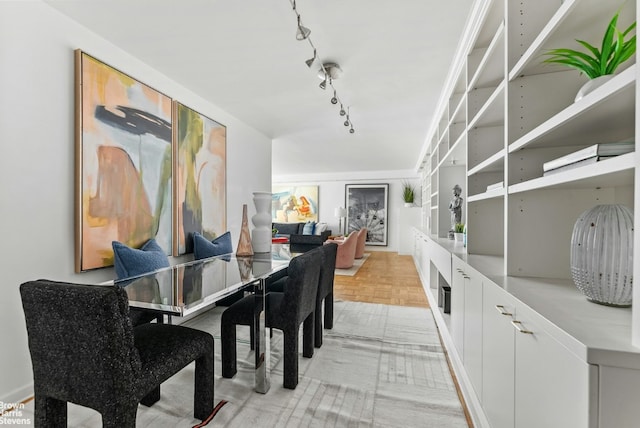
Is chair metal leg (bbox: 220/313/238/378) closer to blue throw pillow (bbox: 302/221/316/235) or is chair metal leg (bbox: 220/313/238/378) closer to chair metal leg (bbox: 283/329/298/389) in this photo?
chair metal leg (bbox: 283/329/298/389)

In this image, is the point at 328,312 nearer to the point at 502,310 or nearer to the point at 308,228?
the point at 502,310

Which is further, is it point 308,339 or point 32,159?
point 308,339

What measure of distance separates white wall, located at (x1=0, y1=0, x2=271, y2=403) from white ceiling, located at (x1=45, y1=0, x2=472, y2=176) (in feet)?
→ 0.70

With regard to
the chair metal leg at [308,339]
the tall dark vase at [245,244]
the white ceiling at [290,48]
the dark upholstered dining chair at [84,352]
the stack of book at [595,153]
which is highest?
the white ceiling at [290,48]

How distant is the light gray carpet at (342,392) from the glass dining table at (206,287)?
0.21m

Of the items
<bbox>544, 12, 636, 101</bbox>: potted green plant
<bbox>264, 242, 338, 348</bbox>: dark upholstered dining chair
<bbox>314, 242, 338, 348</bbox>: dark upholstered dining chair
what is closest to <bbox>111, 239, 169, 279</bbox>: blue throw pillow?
<bbox>264, 242, 338, 348</bbox>: dark upholstered dining chair

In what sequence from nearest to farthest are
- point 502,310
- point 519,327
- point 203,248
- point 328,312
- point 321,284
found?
point 519,327 < point 502,310 < point 321,284 < point 328,312 < point 203,248

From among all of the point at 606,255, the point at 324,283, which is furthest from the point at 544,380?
the point at 324,283

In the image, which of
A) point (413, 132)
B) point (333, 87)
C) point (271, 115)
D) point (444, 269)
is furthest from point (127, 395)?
point (413, 132)

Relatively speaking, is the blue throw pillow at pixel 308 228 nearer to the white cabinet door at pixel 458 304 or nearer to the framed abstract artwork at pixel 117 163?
the framed abstract artwork at pixel 117 163

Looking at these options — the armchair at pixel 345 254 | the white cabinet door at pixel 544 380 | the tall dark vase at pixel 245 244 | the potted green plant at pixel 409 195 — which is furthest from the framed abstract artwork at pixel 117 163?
the potted green plant at pixel 409 195

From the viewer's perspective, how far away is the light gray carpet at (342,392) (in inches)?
59.9

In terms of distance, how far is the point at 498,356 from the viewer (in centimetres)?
117

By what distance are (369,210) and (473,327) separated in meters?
6.62
